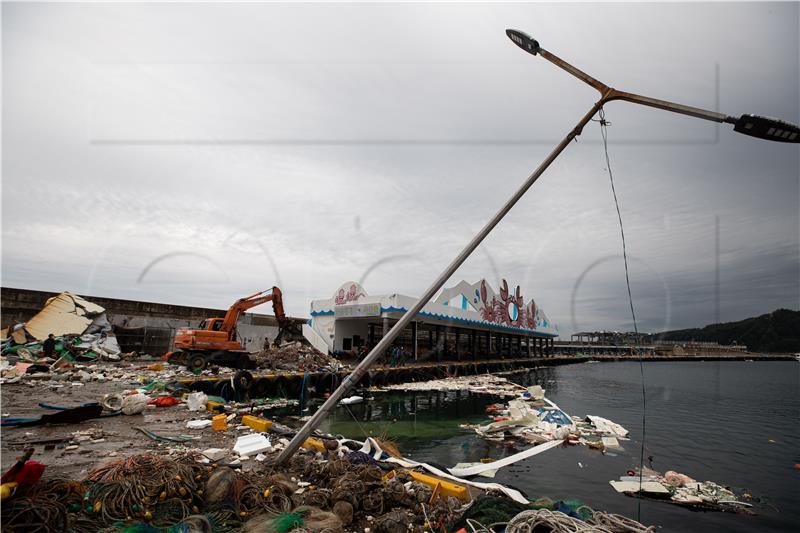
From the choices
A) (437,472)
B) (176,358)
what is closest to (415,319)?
(176,358)

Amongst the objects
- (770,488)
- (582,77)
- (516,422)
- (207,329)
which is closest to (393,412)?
(516,422)

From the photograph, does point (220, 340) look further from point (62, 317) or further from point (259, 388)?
point (62, 317)

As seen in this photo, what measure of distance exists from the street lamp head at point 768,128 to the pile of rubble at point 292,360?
64.1 ft

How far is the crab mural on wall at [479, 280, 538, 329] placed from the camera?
34.5 m

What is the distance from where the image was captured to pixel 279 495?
175 inches

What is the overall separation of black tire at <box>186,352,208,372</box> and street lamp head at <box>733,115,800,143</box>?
60.3ft

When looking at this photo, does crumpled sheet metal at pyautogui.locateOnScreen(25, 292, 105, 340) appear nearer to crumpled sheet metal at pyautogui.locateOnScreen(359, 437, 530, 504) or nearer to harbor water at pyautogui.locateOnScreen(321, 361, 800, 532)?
harbor water at pyautogui.locateOnScreen(321, 361, 800, 532)

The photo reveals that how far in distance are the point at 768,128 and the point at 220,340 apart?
738 inches

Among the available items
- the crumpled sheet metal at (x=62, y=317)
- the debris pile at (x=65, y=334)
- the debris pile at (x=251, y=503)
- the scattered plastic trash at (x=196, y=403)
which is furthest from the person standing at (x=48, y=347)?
the debris pile at (x=251, y=503)

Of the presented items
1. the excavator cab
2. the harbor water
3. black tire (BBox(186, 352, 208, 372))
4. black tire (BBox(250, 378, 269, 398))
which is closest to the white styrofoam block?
the harbor water

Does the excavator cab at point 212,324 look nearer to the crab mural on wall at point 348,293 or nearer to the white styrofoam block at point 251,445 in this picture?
the crab mural on wall at point 348,293

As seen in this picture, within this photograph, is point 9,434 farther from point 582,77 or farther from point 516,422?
point 516,422

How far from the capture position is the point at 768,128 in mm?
3461

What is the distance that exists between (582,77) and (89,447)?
931 cm
